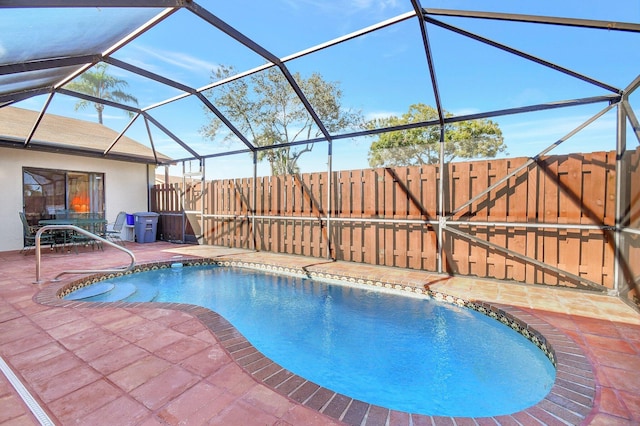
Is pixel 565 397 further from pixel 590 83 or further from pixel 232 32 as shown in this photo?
pixel 232 32

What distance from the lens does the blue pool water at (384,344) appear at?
259cm

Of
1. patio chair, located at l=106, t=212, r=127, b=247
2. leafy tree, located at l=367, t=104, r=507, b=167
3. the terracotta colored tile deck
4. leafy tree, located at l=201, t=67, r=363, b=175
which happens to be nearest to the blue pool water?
the terracotta colored tile deck

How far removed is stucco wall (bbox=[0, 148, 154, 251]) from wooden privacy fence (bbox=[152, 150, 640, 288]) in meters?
5.80

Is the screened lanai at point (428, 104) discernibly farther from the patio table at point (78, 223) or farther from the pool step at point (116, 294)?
the pool step at point (116, 294)

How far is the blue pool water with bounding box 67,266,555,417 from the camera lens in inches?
102

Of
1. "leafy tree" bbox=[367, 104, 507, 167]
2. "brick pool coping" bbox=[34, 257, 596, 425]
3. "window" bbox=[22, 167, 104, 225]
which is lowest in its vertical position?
"brick pool coping" bbox=[34, 257, 596, 425]

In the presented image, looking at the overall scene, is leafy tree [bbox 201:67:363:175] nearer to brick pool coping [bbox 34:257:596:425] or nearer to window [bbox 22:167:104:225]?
window [bbox 22:167:104:225]

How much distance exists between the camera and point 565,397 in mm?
1996

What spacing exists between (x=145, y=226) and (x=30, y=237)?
10.2ft

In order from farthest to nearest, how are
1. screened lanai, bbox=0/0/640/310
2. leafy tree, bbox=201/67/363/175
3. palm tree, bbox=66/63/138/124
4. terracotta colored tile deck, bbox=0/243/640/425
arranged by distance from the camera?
palm tree, bbox=66/63/138/124
leafy tree, bbox=201/67/363/175
screened lanai, bbox=0/0/640/310
terracotta colored tile deck, bbox=0/243/640/425

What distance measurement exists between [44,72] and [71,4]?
9.35ft

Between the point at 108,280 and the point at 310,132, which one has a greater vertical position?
the point at 310,132

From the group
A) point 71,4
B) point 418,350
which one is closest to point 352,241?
point 418,350

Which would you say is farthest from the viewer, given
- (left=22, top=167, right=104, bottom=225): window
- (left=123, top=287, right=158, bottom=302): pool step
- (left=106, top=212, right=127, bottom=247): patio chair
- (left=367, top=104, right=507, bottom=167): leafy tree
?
(left=106, top=212, right=127, bottom=247): patio chair
